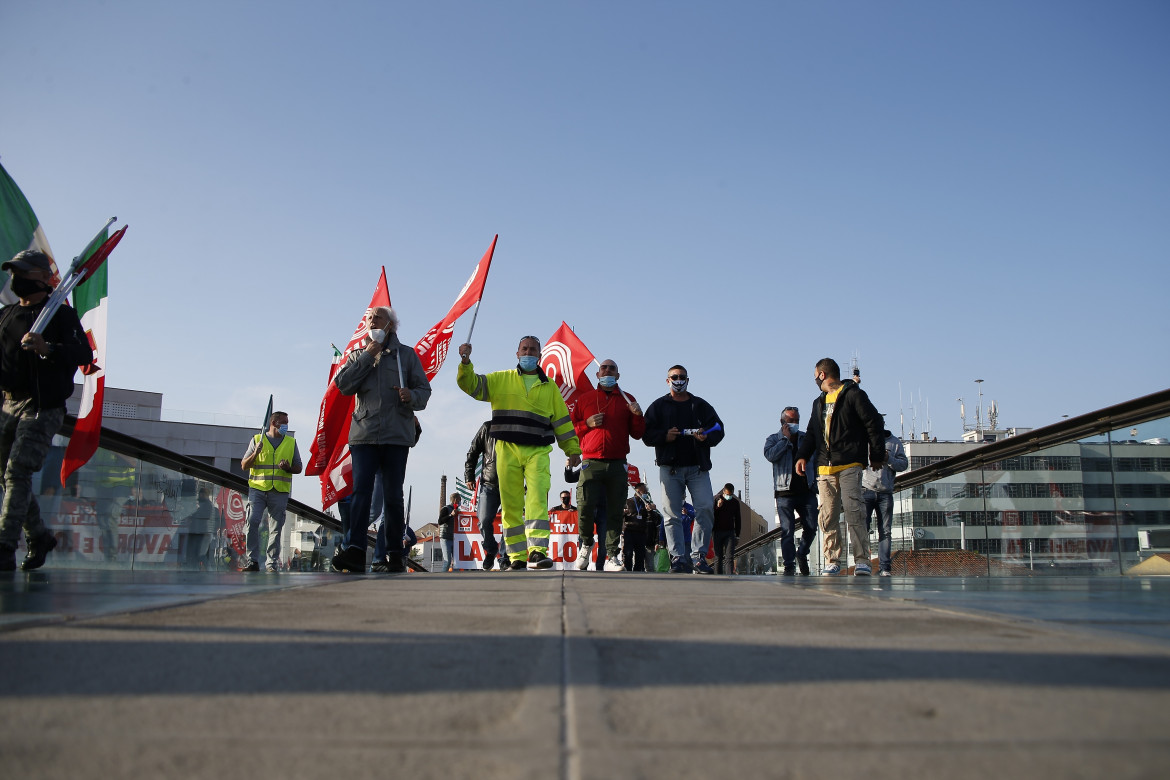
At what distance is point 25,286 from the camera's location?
6363 mm

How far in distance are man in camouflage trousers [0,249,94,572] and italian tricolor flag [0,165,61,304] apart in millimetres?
2065

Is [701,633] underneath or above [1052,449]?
underneath

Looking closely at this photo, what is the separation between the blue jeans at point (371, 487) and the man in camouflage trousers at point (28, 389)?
2.06 meters

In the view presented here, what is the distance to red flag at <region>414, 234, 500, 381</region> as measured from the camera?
10523 millimetres

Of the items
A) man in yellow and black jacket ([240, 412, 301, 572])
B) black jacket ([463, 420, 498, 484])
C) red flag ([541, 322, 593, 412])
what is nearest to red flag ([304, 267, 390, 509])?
man in yellow and black jacket ([240, 412, 301, 572])

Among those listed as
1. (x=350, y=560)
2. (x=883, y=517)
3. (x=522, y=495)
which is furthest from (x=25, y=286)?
(x=883, y=517)

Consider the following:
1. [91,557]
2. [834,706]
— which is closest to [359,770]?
[834,706]

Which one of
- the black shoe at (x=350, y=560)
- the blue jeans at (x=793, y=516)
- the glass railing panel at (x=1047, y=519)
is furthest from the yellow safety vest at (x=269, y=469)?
the glass railing panel at (x=1047, y=519)

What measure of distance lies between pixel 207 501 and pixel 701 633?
10091 millimetres

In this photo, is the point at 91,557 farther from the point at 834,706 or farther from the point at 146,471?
the point at 834,706

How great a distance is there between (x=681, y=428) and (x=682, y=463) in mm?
346

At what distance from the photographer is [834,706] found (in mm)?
1696

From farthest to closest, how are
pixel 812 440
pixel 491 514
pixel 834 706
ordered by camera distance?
pixel 491 514 → pixel 812 440 → pixel 834 706

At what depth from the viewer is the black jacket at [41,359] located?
6121 mm
